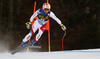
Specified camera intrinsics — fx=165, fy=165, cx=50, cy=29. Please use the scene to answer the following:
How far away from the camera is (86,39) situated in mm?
9719

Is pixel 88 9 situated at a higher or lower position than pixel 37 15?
higher

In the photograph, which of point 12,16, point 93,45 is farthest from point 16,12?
point 93,45

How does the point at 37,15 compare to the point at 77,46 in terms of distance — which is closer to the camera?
the point at 37,15

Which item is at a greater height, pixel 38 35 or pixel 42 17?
pixel 42 17

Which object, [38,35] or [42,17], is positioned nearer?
[42,17]

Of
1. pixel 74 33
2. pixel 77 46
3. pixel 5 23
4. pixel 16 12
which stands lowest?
pixel 77 46

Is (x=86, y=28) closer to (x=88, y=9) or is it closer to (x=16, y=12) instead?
(x=88, y=9)

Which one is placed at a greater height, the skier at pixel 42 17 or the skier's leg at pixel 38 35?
the skier at pixel 42 17

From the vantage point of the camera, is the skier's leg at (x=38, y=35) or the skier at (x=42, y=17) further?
the skier's leg at (x=38, y=35)

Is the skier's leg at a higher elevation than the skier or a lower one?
lower

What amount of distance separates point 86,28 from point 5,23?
487cm

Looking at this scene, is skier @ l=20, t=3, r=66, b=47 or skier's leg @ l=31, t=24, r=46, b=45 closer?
A: skier @ l=20, t=3, r=66, b=47

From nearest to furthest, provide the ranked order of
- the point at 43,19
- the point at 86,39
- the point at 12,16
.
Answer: the point at 43,19 < the point at 12,16 < the point at 86,39

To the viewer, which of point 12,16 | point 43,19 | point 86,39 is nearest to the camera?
point 43,19
